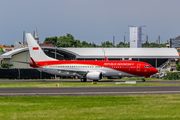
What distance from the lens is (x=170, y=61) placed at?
87062mm

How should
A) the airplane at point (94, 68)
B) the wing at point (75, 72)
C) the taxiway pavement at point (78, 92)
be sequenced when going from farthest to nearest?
the wing at point (75, 72) → the airplane at point (94, 68) → the taxiway pavement at point (78, 92)

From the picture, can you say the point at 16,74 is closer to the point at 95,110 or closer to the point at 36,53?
the point at 36,53

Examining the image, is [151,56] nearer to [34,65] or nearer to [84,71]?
[84,71]

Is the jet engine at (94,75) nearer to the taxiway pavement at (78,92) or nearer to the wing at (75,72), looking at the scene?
the wing at (75,72)

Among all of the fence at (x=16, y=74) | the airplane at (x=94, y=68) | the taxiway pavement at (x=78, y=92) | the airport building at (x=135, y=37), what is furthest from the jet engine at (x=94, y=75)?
the airport building at (x=135, y=37)

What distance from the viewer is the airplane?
2048 inches

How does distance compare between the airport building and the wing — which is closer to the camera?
the wing

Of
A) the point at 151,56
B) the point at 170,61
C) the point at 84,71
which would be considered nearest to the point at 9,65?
the point at 84,71

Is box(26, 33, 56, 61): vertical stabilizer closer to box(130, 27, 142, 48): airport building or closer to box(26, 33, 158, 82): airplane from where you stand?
box(26, 33, 158, 82): airplane

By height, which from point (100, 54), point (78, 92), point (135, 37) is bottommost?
point (78, 92)

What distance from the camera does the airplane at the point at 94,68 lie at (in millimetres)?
52031

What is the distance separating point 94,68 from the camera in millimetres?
53562

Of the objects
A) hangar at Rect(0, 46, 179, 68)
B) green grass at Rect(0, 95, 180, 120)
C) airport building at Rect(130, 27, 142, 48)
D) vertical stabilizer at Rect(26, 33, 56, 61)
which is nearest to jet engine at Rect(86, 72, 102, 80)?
vertical stabilizer at Rect(26, 33, 56, 61)

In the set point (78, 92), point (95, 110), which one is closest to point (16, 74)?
point (78, 92)
